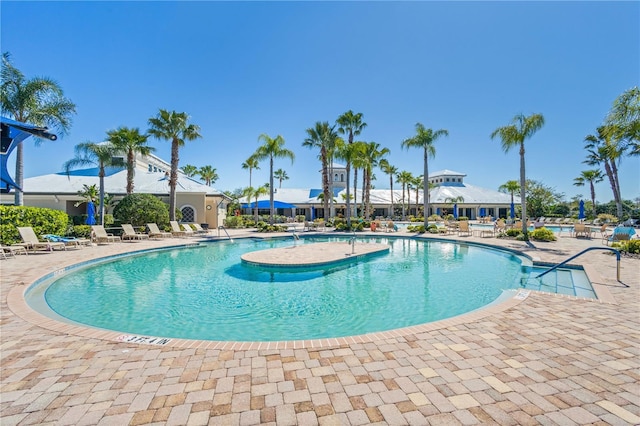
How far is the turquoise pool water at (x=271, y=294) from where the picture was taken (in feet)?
19.8

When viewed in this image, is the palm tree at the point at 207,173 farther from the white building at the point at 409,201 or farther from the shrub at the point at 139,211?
the shrub at the point at 139,211

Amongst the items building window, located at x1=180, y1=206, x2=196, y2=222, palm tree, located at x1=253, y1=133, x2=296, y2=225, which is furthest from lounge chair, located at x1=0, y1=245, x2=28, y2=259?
palm tree, located at x1=253, y1=133, x2=296, y2=225

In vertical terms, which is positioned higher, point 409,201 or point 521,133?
point 521,133

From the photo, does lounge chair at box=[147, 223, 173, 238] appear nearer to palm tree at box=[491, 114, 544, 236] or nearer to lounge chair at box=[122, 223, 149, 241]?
lounge chair at box=[122, 223, 149, 241]

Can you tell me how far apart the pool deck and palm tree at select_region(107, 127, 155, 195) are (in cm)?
2133

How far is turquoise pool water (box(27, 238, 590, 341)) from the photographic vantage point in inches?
238

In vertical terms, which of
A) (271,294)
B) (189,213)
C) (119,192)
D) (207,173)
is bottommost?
(271,294)

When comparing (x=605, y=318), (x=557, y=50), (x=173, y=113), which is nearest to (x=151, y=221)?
(x=173, y=113)

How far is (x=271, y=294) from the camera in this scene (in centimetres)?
816

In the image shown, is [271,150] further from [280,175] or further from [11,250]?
[280,175]

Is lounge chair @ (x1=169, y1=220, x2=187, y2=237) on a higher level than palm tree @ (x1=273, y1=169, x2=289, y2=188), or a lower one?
lower

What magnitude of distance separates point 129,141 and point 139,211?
589cm

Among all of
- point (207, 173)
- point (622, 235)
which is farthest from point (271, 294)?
point (207, 173)

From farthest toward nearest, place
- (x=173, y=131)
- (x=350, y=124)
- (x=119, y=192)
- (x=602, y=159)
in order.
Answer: (x=602, y=159) → (x=350, y=124) → (x=119, y=192) → (x=173, y=131)
